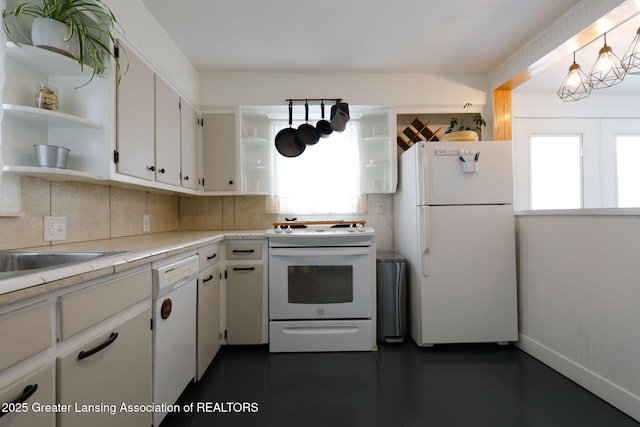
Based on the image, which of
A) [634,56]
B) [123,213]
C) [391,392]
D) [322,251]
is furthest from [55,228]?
[634,56]

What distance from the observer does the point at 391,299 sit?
235 cm

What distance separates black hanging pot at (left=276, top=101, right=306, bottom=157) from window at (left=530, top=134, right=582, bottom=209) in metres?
2.42

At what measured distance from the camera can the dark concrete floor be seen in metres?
1.49

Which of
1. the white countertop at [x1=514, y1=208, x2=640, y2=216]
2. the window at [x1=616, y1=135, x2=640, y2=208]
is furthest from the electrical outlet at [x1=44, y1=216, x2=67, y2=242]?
the window at [x1=616, y1=135, x2=640, y2=208]

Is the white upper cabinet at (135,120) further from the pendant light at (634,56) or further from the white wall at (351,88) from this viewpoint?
the pendant light at (634,56)

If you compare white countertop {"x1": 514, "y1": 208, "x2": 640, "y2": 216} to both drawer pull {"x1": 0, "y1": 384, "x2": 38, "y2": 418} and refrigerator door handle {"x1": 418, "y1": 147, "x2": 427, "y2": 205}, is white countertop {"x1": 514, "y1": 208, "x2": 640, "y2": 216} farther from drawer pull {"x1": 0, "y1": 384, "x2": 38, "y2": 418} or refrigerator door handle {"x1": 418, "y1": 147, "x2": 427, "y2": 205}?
drawer pull {"x1": 0, "y1": 384, "x2": 38, "y2": 418}

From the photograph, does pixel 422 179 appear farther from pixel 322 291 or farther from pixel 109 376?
pixel 109 376

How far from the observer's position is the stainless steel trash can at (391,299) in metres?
2.33

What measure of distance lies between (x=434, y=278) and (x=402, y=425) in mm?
1052

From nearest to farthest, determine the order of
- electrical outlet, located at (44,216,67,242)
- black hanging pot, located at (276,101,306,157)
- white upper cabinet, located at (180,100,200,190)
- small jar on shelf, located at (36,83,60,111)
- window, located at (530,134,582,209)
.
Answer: small jar on shelf, located at (36,83,60,111) < electrical outlet, located at (44,216,67,242) < white upper cabinet, located at (180,100,200,190) < black hanging pot, located at (276,101,306,157) < window, located at (530,134,582,209)

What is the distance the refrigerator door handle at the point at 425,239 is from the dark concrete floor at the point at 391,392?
0.65 m

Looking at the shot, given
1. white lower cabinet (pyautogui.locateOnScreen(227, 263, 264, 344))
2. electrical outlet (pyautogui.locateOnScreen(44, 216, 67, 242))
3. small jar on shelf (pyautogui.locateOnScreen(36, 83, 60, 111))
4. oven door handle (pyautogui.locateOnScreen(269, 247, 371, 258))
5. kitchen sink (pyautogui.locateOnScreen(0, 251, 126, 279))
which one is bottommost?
white lower cabinet (pyautogui.locateOnScreen(227, 263, 264, 344))

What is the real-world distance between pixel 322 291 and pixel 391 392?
2.61 feet

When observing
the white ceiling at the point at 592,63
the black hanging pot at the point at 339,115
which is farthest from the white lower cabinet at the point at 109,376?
the white ceiling at the point at 592,63
